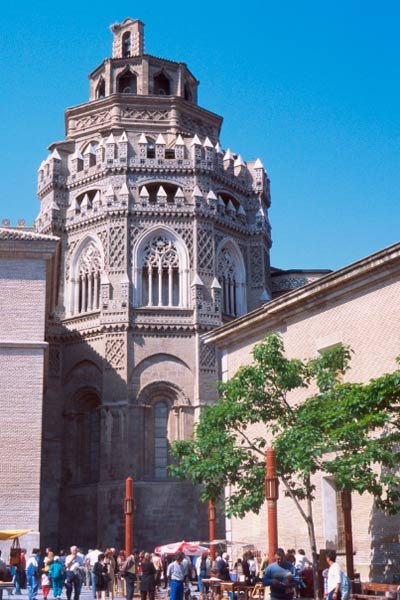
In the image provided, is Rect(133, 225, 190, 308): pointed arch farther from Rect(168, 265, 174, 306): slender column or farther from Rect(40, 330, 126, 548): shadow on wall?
Rect(40, 330, 126, 548): shadow on wall

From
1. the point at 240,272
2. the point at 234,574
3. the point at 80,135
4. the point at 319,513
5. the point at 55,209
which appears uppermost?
the point at 80,135

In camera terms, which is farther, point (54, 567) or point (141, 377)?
point (141, 377)

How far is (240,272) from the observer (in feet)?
137

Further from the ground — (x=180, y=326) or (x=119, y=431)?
(x=180, y=326)

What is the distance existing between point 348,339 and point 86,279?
21.3 metres

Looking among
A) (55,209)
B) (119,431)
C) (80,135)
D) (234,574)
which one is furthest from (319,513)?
(80,135)

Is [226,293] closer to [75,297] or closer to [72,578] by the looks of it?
[75,297]

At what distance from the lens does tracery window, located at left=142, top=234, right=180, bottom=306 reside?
3941 centimetres

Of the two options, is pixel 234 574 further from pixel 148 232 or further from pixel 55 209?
pixel 55 209

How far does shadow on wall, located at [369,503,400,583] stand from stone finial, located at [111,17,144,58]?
33.2 m

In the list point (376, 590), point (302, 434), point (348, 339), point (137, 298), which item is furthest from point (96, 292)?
point (376, 590)

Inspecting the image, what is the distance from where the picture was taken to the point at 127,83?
47.0 m

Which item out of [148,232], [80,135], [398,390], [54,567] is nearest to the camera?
[398,390]

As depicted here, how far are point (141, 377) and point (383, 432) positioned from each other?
20.2 metres
